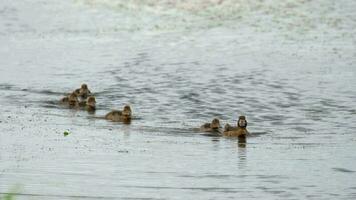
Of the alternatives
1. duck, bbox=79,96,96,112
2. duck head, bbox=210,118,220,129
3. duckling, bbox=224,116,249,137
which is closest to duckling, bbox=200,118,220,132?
duck head, bbox=210,118,220,129

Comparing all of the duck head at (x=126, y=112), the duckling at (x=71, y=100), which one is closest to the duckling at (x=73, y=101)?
the duckling at (x=71, y=100)

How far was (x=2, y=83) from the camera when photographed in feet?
89.6

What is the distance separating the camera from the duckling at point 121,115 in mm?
21453

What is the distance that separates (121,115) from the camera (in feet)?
70.9

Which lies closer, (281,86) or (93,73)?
(281,86)

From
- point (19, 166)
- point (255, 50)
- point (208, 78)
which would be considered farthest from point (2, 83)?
point (19, 166)

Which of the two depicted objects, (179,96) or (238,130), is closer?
(238,130)

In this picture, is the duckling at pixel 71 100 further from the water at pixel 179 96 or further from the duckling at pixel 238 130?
the duckling at pixel 238 130

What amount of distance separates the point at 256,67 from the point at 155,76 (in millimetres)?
2949

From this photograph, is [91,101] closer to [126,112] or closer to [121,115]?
[126,112]

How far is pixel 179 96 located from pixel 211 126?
5001 mm

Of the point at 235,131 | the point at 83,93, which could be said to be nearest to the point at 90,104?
the point at 83,93

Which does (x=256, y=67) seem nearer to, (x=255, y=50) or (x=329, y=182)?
(x=255, y=50)

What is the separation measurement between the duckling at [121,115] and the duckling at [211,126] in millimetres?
1680
